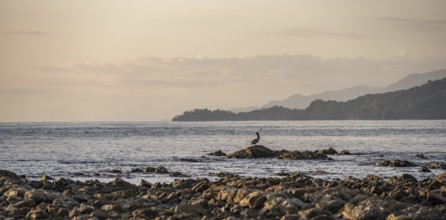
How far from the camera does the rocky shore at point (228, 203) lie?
22.7 metres

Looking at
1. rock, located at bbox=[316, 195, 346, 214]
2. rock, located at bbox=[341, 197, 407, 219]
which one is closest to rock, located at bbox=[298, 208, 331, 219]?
rock, located at bbox=[341, 197, 407, 219]

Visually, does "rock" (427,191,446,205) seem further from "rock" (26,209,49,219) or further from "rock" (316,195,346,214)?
"rock" (26,209,49,219)

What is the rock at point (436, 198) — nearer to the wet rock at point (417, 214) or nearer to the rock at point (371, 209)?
the rock at point (371, 209)

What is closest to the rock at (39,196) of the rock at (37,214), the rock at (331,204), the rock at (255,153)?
the rock at (37,214)

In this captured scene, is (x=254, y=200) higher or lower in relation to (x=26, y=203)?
higher

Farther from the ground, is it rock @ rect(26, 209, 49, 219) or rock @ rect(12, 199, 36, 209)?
rock @ rect(12, 199, 36, 209)

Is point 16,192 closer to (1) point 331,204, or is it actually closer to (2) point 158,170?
(1) point 331,204

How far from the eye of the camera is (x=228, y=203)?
82.8 ft

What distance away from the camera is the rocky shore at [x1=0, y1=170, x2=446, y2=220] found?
22.7 meters

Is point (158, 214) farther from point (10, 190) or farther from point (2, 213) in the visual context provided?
point (10, 190)

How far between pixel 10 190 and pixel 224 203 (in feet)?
26.8

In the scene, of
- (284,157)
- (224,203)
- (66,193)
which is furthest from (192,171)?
(224,203)

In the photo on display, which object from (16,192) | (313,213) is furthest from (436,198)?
(16,192)

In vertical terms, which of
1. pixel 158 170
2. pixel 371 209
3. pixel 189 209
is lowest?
pixel 158 170
